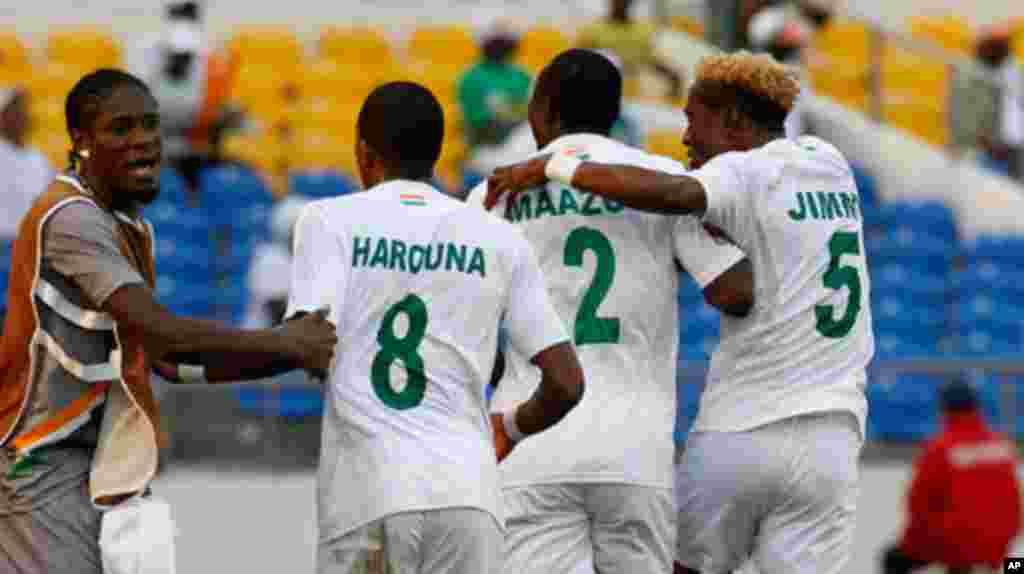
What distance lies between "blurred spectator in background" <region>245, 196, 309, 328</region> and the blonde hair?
740cm

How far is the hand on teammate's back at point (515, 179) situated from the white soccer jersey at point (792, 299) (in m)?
0.59

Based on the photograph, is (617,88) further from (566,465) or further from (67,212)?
(67,212)

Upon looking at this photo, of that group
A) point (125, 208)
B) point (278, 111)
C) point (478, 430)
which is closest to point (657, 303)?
point (478, 430)

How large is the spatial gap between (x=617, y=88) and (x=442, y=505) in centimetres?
163

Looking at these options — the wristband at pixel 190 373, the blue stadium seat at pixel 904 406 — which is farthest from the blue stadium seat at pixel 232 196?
the wristband at pixel 190 373

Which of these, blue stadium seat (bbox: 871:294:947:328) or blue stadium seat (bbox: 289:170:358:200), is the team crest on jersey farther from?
blue stadium seat (bbox: 871:294:947:328)

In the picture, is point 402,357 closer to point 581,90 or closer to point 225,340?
point 225,340

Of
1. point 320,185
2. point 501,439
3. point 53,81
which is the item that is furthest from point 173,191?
point 501,439

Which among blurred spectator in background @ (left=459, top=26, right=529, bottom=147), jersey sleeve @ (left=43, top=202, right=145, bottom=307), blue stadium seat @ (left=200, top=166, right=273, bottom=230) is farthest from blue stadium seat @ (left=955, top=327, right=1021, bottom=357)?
jersey sleeve @ (left=43, top=202, right=145, bottom=307)

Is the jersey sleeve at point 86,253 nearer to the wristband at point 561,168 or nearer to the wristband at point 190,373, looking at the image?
the wristband at point 190,373

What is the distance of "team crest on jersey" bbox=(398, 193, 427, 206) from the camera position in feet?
23.8

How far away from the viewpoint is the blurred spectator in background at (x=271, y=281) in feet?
51.9

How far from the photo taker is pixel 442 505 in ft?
23.4

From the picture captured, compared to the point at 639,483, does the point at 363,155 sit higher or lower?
higher
